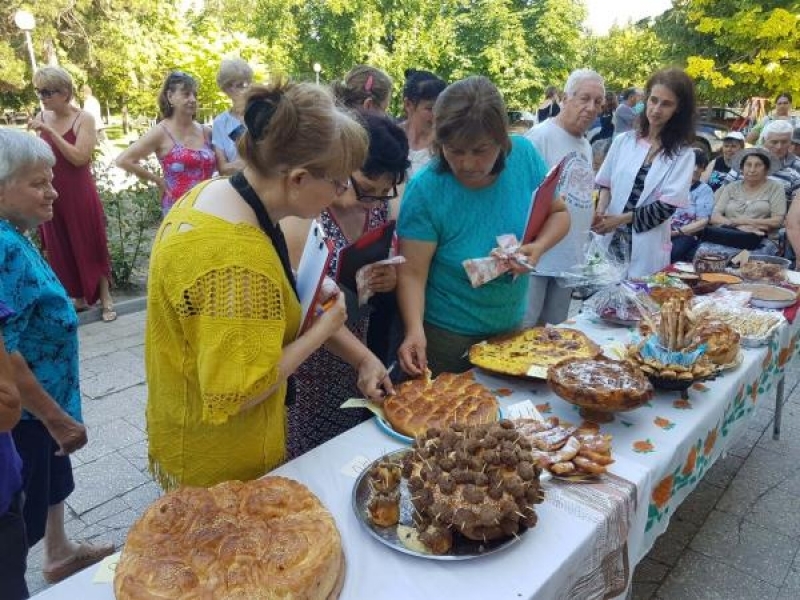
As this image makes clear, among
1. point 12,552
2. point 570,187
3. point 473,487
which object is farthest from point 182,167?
point 473,487

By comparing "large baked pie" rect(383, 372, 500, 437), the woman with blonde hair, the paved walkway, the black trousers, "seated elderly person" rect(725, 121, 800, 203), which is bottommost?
the paved walkway

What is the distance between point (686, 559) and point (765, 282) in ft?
4.71

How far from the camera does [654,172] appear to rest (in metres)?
3.36

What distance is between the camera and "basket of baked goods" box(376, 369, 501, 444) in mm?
1551

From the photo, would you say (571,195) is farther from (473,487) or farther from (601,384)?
(473,487)

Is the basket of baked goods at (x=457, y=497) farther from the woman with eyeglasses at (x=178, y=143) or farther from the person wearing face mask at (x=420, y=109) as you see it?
the woman with eyeglasses at (x=178, y=143)

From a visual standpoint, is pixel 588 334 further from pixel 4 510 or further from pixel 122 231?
pixel 122 231

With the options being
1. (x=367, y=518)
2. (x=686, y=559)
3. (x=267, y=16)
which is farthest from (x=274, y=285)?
(x=267, y=16)

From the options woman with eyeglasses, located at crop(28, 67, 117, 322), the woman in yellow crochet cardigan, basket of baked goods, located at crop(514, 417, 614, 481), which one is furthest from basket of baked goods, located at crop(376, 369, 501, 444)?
woman with eyeglasses, located at crop(28, 67, 117, 322)

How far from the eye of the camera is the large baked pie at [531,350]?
6.27 feet

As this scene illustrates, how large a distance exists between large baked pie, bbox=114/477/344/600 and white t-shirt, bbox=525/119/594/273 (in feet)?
7.96

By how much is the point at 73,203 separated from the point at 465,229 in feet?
12.9

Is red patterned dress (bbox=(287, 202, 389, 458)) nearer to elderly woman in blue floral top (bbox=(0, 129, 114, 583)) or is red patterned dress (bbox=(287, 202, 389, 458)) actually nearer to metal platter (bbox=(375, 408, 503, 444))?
metal platter (bbox=(375, 408, 503, 444))

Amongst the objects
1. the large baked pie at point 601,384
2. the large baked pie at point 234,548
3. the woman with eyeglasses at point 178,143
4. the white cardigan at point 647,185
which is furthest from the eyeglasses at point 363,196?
the woman with eyeglasses at point 178,143
